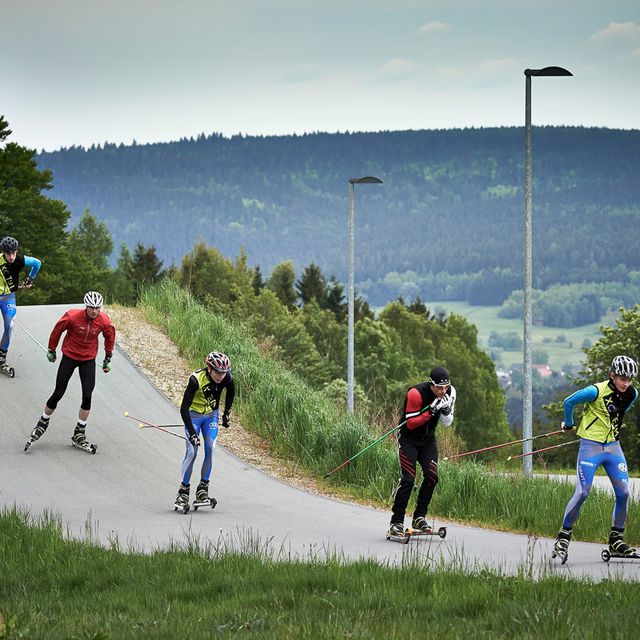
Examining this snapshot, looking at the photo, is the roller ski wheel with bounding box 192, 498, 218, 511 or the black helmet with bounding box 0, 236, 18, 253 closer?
the roller ski wheel with bounding box 192, 498, 218, 511

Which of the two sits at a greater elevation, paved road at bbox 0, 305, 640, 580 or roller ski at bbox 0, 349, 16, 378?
roller ski at bbox 0, 349, 16, 378

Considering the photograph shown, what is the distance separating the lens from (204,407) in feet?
44.9

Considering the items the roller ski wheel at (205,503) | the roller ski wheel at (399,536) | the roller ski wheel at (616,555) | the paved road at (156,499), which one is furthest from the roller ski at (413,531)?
the roller ski wheel at (205,503)

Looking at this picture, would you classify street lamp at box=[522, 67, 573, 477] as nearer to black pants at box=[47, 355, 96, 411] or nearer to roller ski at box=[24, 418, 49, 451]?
black pants at box=[47, 355, 96, 411]

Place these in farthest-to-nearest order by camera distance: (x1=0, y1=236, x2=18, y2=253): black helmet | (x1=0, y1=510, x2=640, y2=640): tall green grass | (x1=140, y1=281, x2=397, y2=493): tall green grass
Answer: (x1=0, y1=236, x2=18, y2=253): black helmet, (x1=140, y1=281, x2=397, y2=493): tall green grass, (x1=0, y1=510, x2=640, y2=640): tall green grass

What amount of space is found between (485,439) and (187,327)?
90.6m

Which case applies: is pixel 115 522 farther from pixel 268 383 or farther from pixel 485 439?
pixel 485 439

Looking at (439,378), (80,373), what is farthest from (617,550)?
(80,373)

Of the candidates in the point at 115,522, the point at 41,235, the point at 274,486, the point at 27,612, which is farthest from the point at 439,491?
the point at 41,235

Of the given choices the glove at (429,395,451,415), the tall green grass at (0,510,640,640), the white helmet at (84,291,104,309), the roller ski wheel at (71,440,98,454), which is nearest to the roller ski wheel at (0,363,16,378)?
the roller ski wheel at (71,440,98,454)

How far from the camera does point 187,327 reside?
2523 centimetres

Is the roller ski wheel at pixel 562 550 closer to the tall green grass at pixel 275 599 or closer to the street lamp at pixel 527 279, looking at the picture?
the tall green grass at pixel 275 599

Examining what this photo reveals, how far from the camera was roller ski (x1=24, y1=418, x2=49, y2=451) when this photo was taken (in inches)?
667

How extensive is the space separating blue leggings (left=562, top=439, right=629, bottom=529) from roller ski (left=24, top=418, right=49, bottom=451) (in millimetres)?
8400
